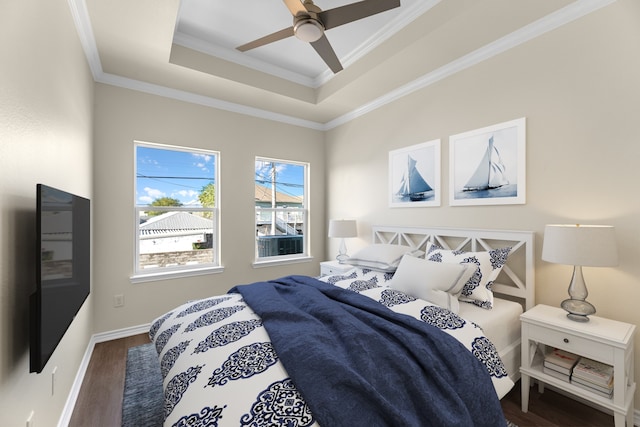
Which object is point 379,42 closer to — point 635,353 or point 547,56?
point 547,56

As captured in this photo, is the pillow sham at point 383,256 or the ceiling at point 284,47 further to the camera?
the pillow sham at point 383,256

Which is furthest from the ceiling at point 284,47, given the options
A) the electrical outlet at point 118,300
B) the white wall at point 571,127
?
the electrical outlet at point 118,300

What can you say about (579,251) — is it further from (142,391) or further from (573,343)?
(142,391)

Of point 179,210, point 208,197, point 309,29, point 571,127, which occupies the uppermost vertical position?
point 309,29

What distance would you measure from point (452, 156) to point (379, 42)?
54.3 inches

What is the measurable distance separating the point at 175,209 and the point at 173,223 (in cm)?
18

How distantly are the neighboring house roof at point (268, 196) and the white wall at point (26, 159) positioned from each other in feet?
7.65

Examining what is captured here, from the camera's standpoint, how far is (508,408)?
1938 mm

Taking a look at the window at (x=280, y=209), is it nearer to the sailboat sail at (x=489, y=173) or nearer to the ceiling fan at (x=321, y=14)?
the ceiling fan at (x=321, y=14)

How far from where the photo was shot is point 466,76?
274 cm

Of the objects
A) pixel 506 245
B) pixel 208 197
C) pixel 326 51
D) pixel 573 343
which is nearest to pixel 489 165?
pixel 506 245

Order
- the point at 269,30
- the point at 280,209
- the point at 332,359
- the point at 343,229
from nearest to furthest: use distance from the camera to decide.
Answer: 1. the point at 332,359
2. the point at 269,30
3. the point at 343,229
4. the point at 280,209

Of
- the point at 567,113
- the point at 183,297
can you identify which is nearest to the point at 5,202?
the point at 183,297

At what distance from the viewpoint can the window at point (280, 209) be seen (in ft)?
13.5
